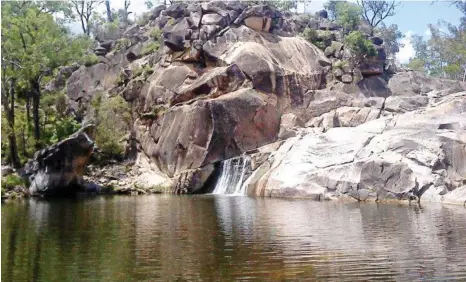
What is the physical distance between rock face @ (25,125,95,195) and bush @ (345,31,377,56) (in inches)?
1162

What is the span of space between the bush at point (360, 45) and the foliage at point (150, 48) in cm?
2130

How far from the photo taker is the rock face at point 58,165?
38.9 meters

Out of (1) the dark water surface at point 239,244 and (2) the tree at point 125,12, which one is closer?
(1) the dark water surface at point 239,244

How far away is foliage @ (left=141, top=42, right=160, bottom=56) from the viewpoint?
5628cm

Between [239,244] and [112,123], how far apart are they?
35.1 m

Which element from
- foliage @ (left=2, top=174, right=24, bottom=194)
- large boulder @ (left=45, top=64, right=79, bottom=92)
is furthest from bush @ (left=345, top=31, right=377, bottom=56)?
foliage @ (left=2, top=174, right=24, bottom=194)

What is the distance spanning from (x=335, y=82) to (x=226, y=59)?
473 inches

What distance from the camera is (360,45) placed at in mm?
52656

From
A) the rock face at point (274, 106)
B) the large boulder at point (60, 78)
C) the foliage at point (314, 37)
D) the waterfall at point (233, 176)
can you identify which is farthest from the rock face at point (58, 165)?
the foliage at point (314, 37)

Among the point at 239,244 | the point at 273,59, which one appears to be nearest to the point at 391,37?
the point at 273,59

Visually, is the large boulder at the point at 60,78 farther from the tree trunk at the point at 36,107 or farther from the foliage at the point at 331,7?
the foliage at the point at 331,7

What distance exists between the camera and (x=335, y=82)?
172 ft

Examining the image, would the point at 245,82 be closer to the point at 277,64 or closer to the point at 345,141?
the point at 277,64

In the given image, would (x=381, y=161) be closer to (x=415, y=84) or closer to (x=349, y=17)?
(x=415, y=84)
